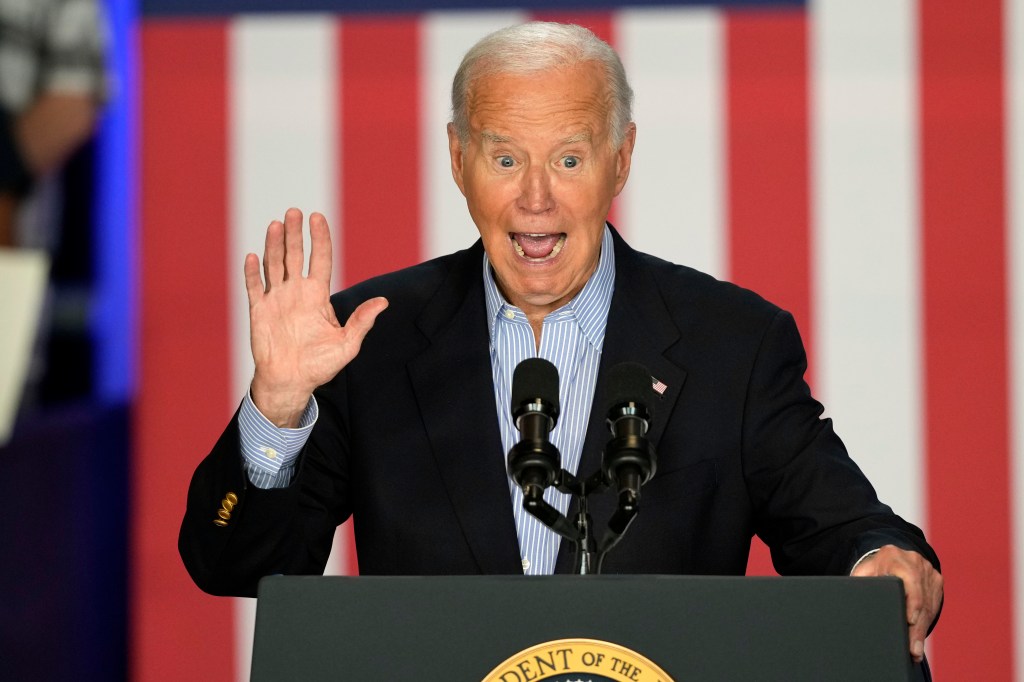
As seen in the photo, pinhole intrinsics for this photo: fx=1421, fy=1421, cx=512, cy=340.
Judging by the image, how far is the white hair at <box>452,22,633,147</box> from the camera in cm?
176

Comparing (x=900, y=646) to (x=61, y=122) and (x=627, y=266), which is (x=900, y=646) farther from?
(x=61, y=122)

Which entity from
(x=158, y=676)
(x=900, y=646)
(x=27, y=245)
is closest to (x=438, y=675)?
(x=900, y=646)

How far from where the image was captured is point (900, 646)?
45.0 inches

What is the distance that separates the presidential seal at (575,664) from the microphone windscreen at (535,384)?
0.20 meters

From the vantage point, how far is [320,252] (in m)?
1.58

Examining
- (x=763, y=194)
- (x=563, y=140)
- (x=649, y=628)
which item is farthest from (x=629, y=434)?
(x=763, y=194)

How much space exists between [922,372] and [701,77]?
31.0 inches

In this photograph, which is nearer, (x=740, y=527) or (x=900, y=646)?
(x=900, y=646)

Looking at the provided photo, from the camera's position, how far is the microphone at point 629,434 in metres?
1.15

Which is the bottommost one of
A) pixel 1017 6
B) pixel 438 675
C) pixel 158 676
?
pixel 158 676

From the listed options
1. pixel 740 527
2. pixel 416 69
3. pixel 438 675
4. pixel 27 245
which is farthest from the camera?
pixel 416 69

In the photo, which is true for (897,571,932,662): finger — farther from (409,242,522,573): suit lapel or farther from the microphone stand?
(409,242,522,573): suit lapel

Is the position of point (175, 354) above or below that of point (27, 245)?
below

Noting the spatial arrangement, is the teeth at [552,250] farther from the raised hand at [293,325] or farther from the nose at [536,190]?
the raised hand at [293,325]
